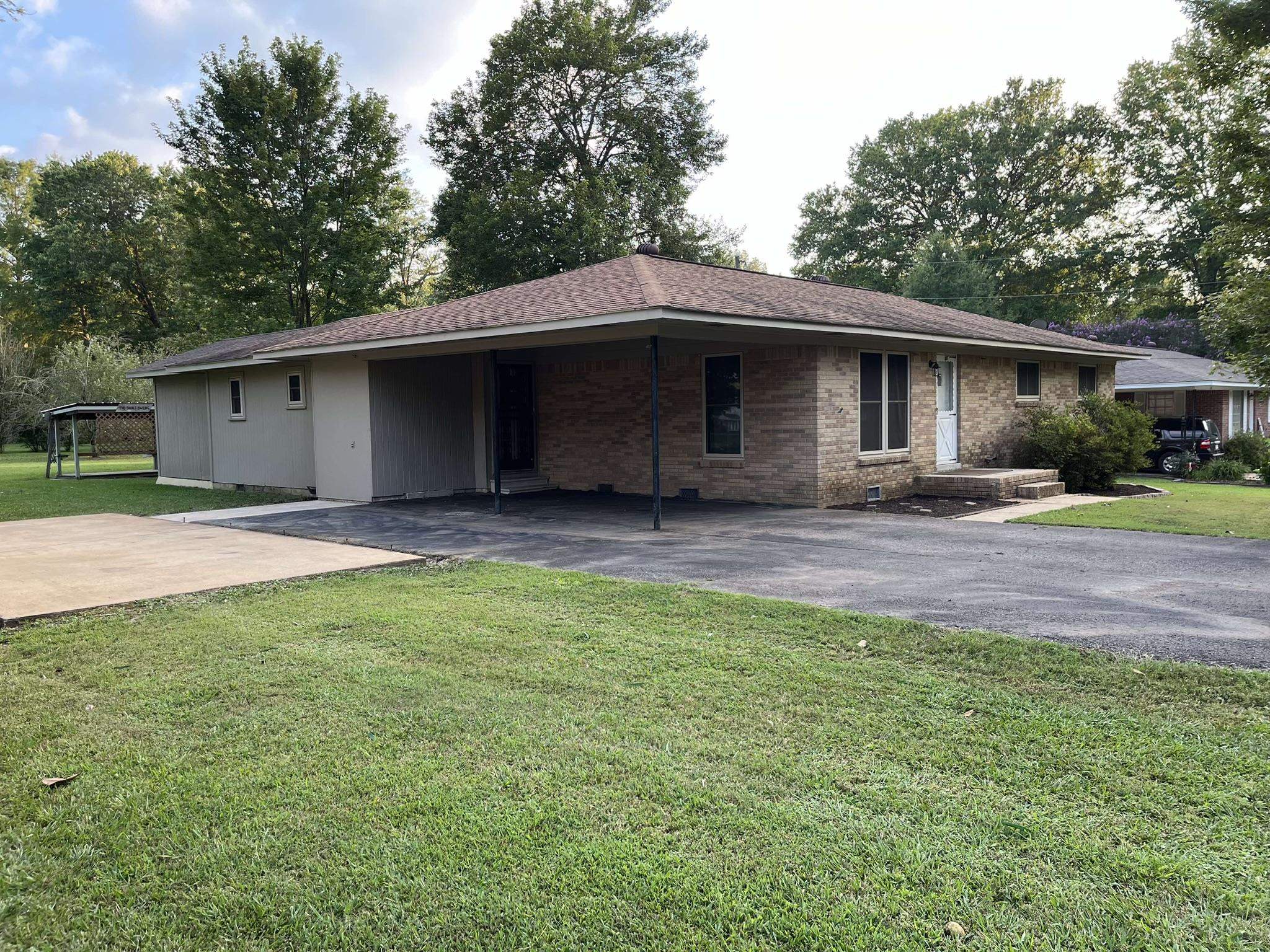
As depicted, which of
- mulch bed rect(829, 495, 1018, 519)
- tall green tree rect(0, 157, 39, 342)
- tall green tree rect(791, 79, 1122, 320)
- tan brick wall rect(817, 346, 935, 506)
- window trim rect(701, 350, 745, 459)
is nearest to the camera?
mulch bed rect(829, 495, 1018, 519)

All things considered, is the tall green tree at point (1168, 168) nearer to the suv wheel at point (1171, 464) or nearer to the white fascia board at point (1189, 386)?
the white fascia board at point (1189, 386)

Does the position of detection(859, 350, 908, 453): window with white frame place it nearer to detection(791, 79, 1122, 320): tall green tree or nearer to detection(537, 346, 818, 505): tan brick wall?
Result: detection(537, 346, 818, 505): tan brick wall

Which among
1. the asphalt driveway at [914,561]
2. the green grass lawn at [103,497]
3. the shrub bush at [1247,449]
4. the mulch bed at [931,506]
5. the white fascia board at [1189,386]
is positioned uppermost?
the white fascia board at [1189,386]

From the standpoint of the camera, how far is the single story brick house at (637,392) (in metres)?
11.9

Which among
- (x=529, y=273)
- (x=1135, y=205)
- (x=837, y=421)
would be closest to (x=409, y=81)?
(x=529, y=273)

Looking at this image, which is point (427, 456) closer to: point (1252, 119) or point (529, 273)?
point (1252, 119)

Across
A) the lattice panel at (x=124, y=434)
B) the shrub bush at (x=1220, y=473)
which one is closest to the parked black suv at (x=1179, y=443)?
the shrub bush at (x=1220, y=473)

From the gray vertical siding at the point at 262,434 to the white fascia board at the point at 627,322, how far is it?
1340 mm

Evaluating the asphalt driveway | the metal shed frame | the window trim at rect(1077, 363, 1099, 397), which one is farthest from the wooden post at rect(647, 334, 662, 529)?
the metal shed frame

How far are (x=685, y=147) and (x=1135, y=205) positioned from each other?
2167cm

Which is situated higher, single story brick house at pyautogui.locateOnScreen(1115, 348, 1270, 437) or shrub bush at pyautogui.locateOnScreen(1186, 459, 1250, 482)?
single story brick house at pyautogui.locateOnScreen(1115, 348, 1270, 437)

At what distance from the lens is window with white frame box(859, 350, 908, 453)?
1353 cm

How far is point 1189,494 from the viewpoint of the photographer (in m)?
15.7

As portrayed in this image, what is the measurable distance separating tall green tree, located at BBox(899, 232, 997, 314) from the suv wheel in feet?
50.9
